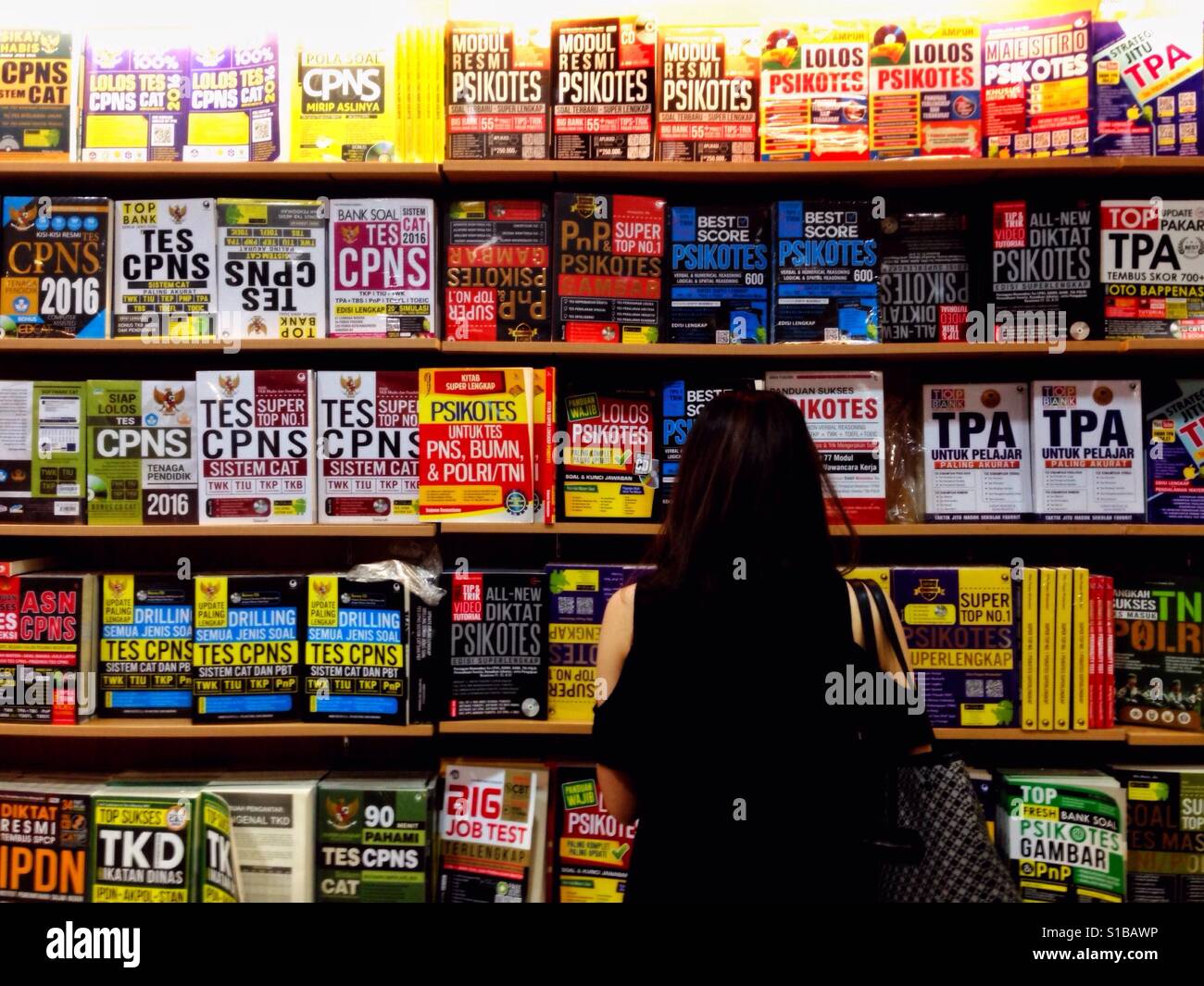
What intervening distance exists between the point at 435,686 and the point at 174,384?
1103 millimetres

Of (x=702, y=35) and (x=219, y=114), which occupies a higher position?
(x=702, y=35)

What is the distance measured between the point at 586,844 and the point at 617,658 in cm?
104

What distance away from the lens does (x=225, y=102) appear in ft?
7.68

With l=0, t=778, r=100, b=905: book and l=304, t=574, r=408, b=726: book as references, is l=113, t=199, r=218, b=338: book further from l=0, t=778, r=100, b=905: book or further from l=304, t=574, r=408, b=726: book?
l=0, t=778, r=100, b=905: book

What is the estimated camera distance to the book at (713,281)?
2.34m

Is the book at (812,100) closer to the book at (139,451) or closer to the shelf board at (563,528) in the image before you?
the shelf board at (563,528)

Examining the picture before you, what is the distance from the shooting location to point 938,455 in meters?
2.33

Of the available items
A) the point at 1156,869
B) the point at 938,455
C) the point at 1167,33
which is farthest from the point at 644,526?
the point at 1167,33

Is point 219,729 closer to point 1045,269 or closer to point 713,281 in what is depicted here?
point 713,281

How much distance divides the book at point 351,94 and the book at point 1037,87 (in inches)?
64.8

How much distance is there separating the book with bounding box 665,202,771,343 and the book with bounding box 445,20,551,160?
471 millimetres

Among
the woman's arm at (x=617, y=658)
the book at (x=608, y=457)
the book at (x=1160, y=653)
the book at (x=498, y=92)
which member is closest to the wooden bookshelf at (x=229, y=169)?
the book at (x=498, y=92)

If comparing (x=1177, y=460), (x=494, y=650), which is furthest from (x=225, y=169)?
(x=1177, y=460)
